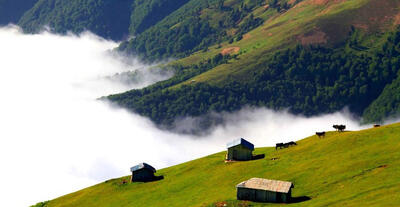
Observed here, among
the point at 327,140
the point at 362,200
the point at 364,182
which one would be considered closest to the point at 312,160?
the point at 327,140

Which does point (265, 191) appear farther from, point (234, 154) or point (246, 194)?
point (234, 154)

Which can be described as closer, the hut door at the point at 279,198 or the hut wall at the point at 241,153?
the hut door at the point at 279,198

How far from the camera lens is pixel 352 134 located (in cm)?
14475

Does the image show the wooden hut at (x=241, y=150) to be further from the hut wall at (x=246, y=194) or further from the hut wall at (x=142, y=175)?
the hut wall at (x=246, y=194)

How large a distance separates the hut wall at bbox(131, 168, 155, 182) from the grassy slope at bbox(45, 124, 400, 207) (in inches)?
136

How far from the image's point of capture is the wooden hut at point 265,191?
11362 cm

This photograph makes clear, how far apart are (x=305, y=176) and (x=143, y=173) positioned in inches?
1989

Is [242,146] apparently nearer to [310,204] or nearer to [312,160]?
[312,160]

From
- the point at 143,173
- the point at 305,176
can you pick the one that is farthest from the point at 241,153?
the point at 305,176

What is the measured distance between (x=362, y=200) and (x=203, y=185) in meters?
47.0

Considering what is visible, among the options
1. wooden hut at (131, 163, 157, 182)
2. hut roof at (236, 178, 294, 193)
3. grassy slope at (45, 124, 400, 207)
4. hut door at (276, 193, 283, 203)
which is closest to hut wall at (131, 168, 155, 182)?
wooden hut at (131, 163, 157, 182)

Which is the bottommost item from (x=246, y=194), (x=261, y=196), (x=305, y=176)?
(x=261, y=196)

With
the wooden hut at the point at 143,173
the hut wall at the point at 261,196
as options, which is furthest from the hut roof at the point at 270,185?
the wooden hut at the point at 143,173

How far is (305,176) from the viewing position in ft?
414
